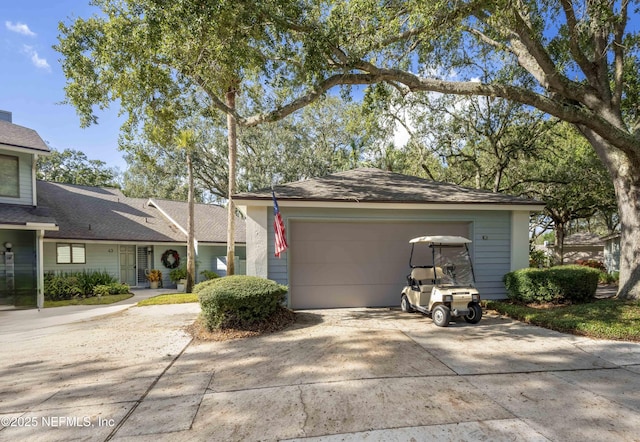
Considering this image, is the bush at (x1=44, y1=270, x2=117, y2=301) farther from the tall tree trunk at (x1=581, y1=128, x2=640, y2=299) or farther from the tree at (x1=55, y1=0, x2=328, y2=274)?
the tall tree trunk at (x1=581, y1=128, x2=640, y2=299)

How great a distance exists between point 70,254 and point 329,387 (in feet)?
48.0

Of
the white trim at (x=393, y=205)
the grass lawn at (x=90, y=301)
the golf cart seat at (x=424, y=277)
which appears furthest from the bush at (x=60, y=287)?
the golf cart seat at (x=424, y=277)

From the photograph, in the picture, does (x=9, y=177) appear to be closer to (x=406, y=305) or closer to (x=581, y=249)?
(x=406, y=305)

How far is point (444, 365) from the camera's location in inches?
180

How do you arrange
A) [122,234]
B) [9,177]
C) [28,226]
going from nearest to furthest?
[28,226] → [9,177] → [122,234]

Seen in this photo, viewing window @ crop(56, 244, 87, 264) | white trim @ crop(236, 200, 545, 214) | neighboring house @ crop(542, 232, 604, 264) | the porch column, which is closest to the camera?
the porch column

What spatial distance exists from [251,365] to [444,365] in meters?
2.73

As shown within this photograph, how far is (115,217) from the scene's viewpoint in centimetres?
1669

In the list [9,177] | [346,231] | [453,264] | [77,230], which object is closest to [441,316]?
[453,264]

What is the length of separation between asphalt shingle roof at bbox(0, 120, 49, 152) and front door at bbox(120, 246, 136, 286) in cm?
574

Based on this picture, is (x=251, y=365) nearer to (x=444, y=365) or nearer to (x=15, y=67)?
(x=444, y=365)

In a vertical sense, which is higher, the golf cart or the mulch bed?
the golf cart

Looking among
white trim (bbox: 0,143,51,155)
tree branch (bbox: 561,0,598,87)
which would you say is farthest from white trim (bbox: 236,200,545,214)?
white trim (bbox: 0,143,51,155)

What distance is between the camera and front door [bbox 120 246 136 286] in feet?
52.9
